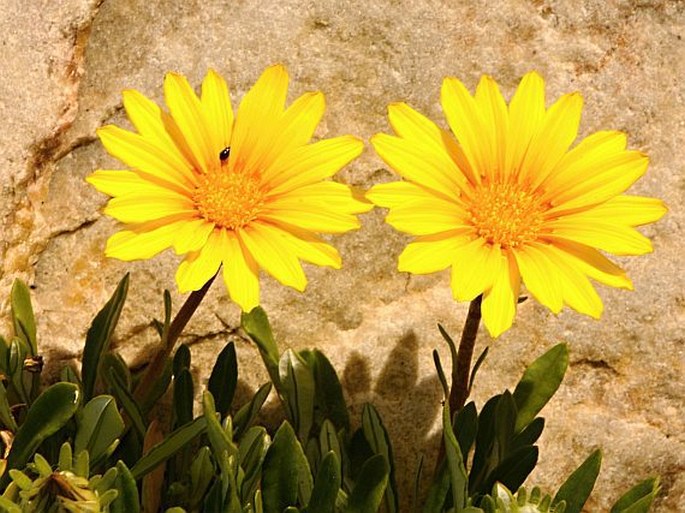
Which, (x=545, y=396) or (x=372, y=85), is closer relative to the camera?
(x=545, y=396)

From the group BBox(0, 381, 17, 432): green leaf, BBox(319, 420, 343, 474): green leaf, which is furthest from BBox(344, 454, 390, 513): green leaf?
BBox(0, 381, 17, 432): green leaf

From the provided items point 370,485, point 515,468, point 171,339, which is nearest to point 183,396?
point 171,339

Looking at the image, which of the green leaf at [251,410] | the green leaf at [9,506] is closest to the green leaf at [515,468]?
the green leaf at [251,410]

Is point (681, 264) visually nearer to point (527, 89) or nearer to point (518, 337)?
point (518, 337)

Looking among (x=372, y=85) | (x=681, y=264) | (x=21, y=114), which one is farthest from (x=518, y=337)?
(x=21, y=114)

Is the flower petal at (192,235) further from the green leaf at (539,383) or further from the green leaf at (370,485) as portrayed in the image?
the green leaf at (539,383)

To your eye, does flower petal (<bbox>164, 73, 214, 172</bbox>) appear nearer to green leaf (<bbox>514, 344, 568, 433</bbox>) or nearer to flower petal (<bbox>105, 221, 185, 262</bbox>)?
flower petal (<bbox>105, 221, 185, 262</bbox>)
